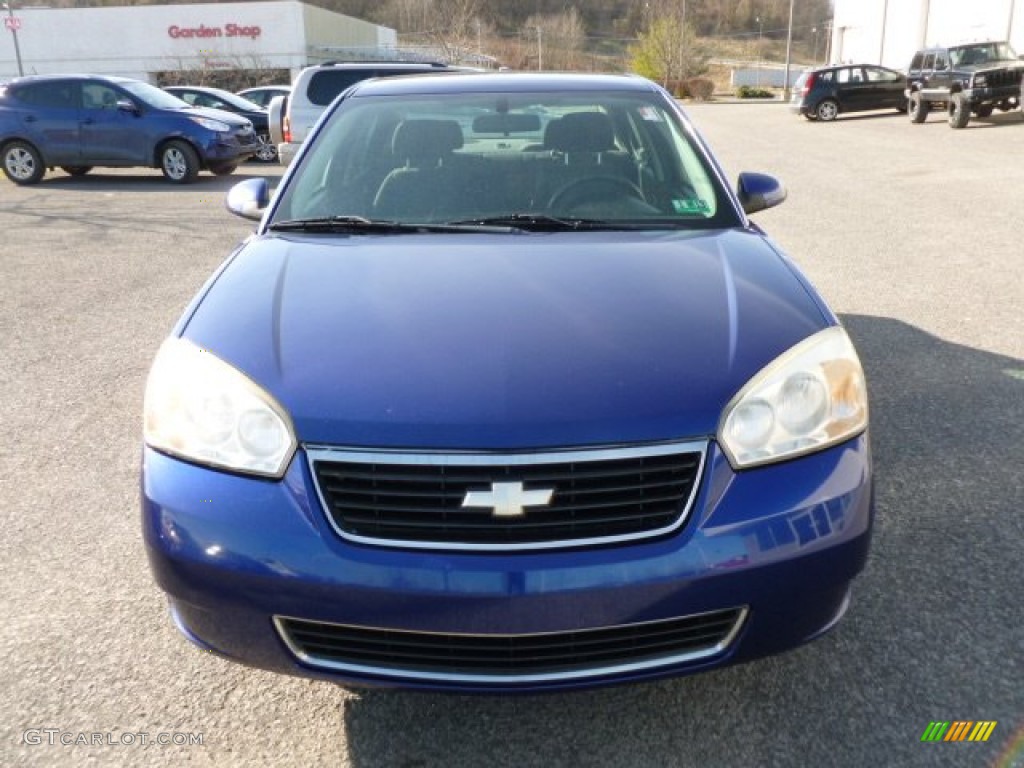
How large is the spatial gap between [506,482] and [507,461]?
44 millimetres

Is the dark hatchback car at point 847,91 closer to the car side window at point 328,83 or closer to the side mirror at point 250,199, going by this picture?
the car side window at point 328,83

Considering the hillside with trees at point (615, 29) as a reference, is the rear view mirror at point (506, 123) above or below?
below

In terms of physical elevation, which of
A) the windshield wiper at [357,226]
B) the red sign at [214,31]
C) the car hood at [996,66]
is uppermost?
the red sign at [214,31]

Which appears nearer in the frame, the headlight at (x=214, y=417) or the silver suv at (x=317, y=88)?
the headlight at (x=214, y=417)

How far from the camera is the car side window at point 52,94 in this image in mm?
13516

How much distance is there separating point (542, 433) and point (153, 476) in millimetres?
911

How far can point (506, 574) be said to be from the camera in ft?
5.90

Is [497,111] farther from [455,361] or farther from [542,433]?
[542,433]

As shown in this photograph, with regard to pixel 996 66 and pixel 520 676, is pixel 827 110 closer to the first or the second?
pixel 996 66

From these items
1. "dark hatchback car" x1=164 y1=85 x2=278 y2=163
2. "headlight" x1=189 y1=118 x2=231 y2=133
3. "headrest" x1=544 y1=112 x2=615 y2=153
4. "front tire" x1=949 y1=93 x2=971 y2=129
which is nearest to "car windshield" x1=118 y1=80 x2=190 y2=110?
"headlight" x1=189 y1=118 x2=231 y2=133

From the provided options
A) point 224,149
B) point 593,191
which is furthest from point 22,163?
point 593,191

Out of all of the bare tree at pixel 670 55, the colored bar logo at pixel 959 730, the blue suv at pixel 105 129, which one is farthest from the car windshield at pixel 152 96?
the bare tree at pixel 670 55

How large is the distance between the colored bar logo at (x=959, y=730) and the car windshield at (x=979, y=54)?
77.0 feet

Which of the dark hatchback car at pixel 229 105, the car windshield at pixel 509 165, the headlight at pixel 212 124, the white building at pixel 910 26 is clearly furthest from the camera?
the white building at pixel 910 26
